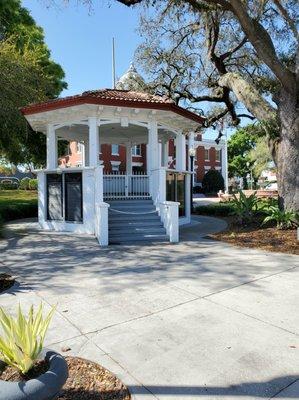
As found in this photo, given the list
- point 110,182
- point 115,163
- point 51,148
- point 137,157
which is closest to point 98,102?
point 51,148

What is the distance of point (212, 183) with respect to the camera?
46.2 m

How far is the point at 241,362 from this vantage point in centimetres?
331

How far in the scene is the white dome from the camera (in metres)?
17.8

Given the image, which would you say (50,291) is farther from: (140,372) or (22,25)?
(22,25)

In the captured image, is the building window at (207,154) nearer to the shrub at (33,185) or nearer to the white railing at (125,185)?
the shrub at (33,185)

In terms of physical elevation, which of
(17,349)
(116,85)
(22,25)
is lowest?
(17,349)

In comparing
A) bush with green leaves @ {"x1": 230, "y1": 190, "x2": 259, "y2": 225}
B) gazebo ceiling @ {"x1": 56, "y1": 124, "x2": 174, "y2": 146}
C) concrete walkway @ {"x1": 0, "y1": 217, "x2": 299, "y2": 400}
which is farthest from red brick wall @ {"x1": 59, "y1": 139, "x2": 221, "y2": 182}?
concrete walkway @ {"x1": 0, "y1": 217, "x2": 299, "y2": 400}

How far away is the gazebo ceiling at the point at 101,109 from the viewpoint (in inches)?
415

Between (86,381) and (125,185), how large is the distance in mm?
9858

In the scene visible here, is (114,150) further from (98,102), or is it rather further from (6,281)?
(6,281)

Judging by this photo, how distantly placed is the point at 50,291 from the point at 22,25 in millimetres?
18959

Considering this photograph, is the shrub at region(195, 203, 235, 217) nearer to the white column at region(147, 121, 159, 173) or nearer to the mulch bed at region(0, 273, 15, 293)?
the white column at region(147, 121, 159, 173)

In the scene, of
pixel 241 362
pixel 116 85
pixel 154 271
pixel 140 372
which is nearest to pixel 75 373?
pixel 140 372

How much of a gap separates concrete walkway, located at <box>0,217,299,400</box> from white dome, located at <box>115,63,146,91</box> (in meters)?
11.6
